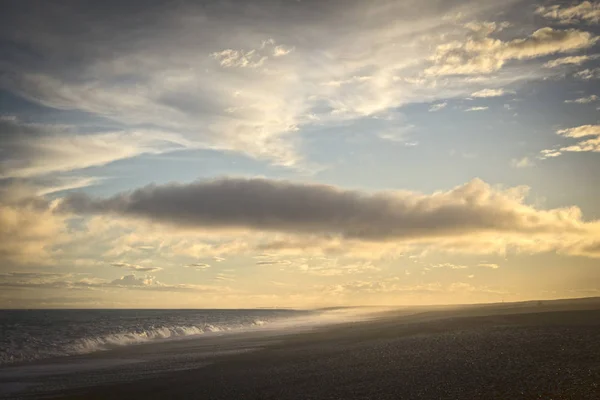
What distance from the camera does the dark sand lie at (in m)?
18.6

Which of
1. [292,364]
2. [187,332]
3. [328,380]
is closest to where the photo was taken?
[328,380]

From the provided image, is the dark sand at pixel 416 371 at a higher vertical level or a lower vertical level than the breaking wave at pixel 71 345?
higher

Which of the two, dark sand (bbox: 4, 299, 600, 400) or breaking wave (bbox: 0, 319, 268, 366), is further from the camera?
breaking wave (bbox: 0, 319, 268, 366)

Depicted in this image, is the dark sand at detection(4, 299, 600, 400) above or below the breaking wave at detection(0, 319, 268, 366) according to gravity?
above

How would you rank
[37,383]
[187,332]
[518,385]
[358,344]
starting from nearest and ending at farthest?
[518,385] < [37,383] < [358,344] < [187,332]

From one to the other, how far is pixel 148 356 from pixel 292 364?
16223 mm

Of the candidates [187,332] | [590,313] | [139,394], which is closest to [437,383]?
[139,394]

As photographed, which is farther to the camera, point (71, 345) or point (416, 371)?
point (71, 345)

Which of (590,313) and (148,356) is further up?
(590,313)

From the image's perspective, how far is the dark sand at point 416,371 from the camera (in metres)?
18.6

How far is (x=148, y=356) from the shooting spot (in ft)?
131

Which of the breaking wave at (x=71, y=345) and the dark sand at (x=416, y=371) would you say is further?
the breaking wave at (x=71, y=345)

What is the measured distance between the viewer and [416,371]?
23.0m

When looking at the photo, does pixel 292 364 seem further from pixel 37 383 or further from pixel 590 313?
pixel 590 313
